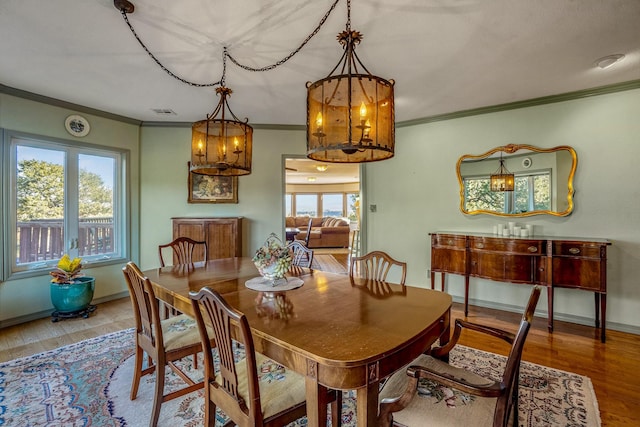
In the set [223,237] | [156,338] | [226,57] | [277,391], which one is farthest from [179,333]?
[223,237]

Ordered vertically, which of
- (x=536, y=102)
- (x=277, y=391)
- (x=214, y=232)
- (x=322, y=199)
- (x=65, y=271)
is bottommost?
(x=277, y=391)

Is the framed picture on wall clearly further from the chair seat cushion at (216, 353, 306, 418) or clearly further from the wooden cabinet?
the chair seat cushion at (216, 353, 306, 418)

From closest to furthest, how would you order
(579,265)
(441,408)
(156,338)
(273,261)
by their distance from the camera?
1. (441,408)
2. (156,338)
3. (273,261)
4. (579,265)

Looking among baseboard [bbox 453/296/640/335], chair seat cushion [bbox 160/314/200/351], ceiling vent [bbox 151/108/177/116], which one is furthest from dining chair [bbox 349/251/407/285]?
ceiling vent [bbox 151/108/177/116]

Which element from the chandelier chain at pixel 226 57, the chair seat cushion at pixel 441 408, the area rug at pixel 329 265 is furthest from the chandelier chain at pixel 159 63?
the area rug at pixel 329 265

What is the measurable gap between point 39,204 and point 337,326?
13.9ft

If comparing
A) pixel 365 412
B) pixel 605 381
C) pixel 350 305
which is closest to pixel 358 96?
pixel 350 305

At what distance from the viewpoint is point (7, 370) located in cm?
246

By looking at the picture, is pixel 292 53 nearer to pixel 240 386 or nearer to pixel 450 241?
pixel 240 386

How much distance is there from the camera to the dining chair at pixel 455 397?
1101mm

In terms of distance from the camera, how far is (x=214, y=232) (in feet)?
14.5

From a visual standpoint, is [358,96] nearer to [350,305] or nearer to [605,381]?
[350,305]

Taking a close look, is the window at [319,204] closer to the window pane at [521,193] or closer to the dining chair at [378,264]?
the window pane at [521,193]

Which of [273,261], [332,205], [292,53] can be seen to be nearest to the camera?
[273,261]
